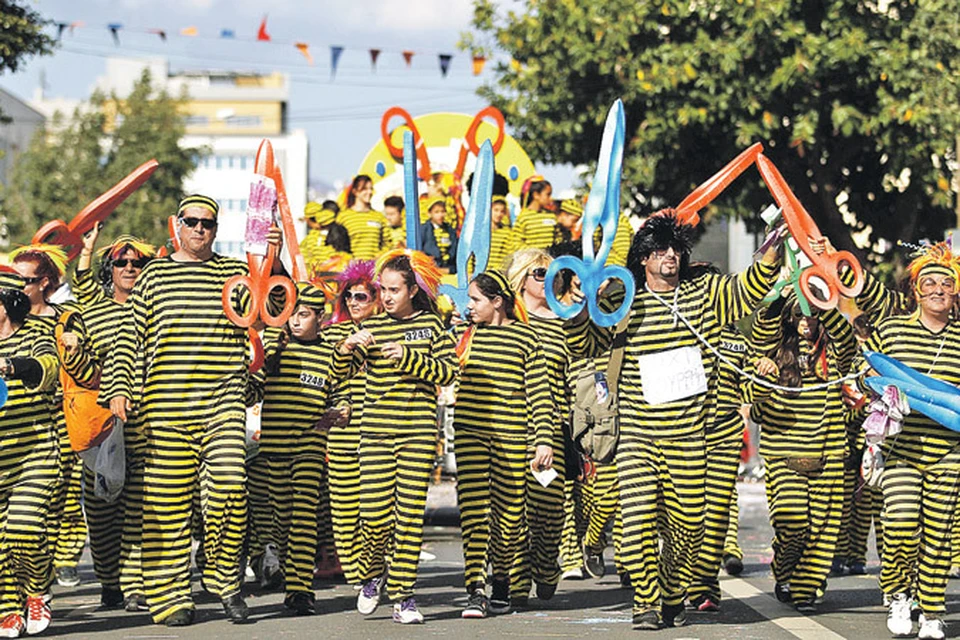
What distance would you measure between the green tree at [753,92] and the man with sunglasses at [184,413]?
1378 cm

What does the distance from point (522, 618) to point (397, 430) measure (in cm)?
126

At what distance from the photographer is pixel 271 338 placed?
37.0 feet

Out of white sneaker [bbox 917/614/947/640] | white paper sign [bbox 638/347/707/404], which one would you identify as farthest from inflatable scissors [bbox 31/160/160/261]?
white sneaker [bbox 917/614/947/640]

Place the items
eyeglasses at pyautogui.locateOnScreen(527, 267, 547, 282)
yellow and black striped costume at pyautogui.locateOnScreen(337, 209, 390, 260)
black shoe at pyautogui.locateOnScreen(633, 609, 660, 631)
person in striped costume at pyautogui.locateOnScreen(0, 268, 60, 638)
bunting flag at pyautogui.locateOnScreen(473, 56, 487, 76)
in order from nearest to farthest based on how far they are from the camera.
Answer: person in striped costume at pyautogui.locateOnScreen(0, 268, 60, 638) < black shoe at pyautogui.locateOnScreen(633, 609, 660, 631) < eyeglasses at pyautogui.locateOnScreen(527, 267, 547, 282) < yellow and black striped costume at pyautogui.locateOnScreen(337, 209, 390, 260) < bunting flag at pyautogui.locateOnScreen(473, 56, 487, 76)

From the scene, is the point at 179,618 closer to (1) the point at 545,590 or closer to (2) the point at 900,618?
(1) the point at 545,590

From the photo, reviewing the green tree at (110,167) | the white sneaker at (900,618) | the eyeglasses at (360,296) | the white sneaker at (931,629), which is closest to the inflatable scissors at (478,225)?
the eyeglasses at (360,296)

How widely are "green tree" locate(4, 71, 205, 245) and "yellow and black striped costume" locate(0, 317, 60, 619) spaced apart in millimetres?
45652

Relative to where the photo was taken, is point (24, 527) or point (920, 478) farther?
point (920, 478)

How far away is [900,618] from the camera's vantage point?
10.1m

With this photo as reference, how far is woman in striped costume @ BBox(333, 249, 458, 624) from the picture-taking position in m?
10.4

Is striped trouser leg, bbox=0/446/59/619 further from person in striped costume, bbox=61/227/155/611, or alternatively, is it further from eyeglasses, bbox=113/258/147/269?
eyeglasses, bbox=113/258/147/269

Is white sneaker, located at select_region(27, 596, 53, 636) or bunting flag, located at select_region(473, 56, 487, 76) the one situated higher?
bunting flag, located at select_region(473, 56, 487, 76)

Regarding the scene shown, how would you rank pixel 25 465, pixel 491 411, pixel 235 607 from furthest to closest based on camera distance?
pixel 491 411, pixel 235 607, pixel 25 465

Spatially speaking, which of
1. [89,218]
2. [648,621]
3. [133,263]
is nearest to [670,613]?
[648,621]
